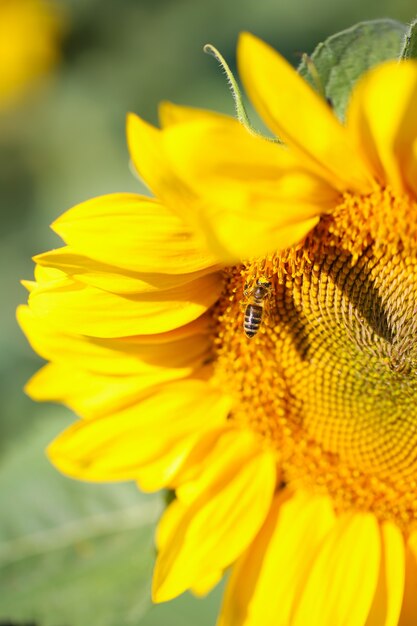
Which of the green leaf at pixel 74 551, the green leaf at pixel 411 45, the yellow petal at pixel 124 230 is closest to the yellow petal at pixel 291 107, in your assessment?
the green leaf at pixel 411 45

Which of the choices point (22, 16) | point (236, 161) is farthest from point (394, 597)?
point (22, 16)

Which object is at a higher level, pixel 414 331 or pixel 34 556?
pixel 414 331

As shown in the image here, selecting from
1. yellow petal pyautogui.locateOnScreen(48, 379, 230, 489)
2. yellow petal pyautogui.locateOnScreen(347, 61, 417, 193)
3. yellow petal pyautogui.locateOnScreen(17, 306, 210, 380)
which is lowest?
yellow petal pyautogui.locateOnScreen(48, 379, 230, 489)

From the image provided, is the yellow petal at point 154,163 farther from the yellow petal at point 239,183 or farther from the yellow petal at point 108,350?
the yellow petal at point 108,350

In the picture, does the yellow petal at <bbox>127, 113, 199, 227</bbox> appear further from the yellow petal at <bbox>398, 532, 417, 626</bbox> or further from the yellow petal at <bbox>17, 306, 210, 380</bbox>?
the yellow petal at <bbox>398, 532, 417, 626</bbox>

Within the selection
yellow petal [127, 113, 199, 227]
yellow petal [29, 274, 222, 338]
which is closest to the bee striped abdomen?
yellow petal [29, 274, 222, 338]

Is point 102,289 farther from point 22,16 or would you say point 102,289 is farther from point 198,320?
point 22,16
